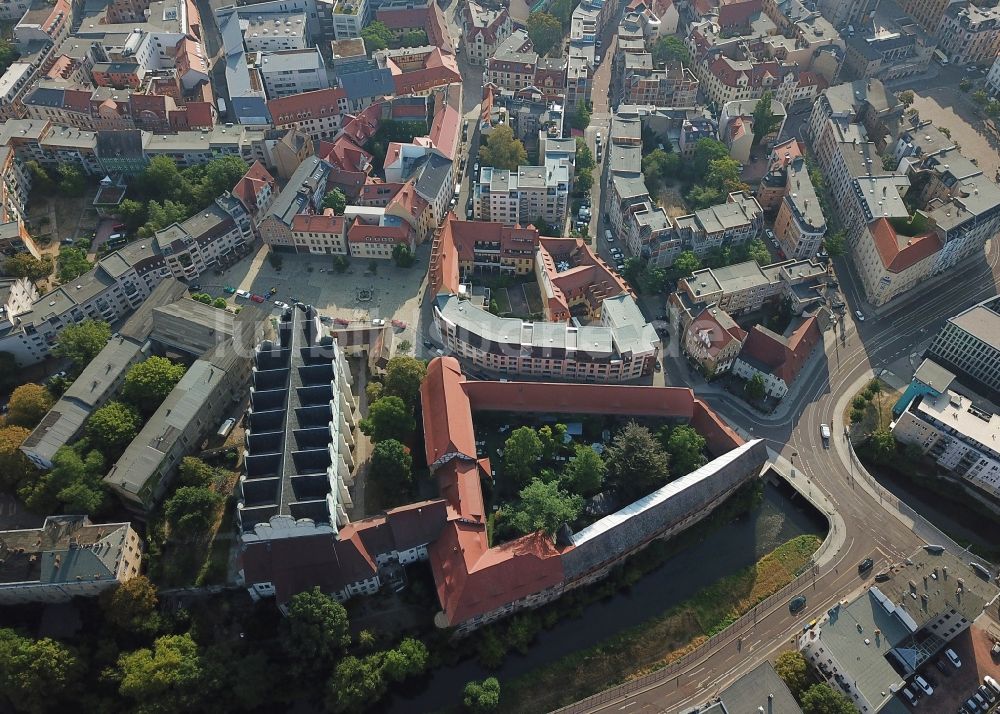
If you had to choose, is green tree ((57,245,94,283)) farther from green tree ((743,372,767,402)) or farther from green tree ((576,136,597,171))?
green tree ((743,372,767,402))

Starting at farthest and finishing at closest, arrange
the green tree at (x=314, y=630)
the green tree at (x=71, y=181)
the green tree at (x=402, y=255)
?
the green tree at (x=71, y=181) < the green tree at (x=402, y=255) < the green tree at (x=314, y=630)

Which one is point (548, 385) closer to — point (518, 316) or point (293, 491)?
point (518, 316)

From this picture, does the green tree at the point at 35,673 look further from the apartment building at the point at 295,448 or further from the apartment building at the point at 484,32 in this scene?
the apartment building at the point at 484,32

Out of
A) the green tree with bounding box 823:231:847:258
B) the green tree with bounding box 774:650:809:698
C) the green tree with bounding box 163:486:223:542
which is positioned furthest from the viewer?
the green tree with bounding box 823:231:847:258

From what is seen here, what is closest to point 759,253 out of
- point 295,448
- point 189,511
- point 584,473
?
point 584,473

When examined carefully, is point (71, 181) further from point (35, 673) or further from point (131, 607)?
point (35, 673)

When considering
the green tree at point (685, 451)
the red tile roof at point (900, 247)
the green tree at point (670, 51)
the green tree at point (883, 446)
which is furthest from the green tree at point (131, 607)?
the green tree at point (670, 51)

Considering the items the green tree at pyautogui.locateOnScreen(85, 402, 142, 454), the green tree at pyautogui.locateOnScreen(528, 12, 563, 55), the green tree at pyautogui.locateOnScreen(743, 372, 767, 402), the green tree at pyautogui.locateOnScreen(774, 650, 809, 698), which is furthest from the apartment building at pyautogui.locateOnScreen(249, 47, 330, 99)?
the green tree at pyautogui.locateOnScreen(774, 650, 809, 698)
